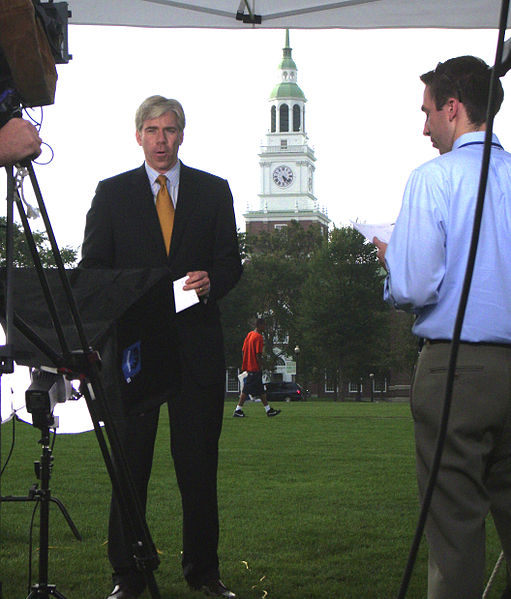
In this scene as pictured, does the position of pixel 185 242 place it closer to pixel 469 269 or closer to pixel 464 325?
pixel 464 325

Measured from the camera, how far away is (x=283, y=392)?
76812 mm

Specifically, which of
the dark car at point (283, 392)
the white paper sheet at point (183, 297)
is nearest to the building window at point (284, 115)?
the dark car at point (283, 392)

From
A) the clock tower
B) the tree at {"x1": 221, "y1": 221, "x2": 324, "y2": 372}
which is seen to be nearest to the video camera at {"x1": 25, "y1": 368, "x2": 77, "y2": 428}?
the tree at {"x1": 221, "y1": 221, "x2": 324, "y2": 372}

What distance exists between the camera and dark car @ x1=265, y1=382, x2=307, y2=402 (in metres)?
76.3

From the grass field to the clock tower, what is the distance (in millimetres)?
117150

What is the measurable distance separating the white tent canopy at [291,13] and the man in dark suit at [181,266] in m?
1.83

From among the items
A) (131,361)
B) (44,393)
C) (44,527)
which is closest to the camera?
(44,393)

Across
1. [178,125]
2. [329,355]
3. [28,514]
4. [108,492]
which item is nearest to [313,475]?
[108,492]

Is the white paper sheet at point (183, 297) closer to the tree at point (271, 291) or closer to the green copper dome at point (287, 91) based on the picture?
the tree at point (271, 291)

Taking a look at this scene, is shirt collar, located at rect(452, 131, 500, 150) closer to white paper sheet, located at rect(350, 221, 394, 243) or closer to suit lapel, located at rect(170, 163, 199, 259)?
white paper sheet, located at rect(350, 221, 394, 243)

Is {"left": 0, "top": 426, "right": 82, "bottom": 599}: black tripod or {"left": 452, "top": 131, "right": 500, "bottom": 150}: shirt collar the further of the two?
{"left": 0, "top": 426, "right": 82, "bottom": 599}: black tripod

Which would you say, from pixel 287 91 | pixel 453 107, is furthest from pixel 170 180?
pixel 287 91

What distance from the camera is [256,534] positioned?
7.14 m

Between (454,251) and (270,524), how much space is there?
4.50 metres
